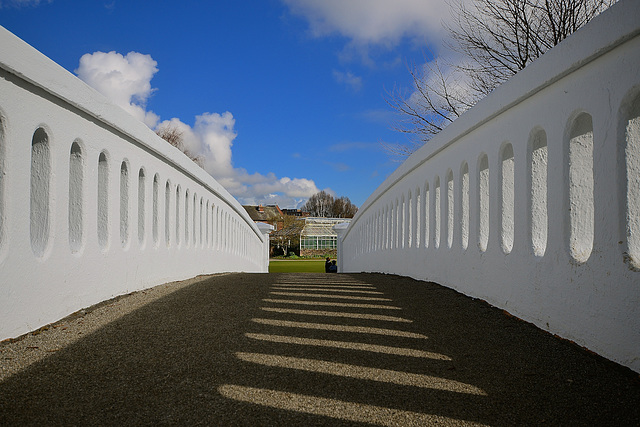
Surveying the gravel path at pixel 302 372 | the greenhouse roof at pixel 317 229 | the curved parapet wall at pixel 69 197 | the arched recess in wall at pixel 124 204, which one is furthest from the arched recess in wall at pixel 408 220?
the greenhouse roof at pixel 317 229

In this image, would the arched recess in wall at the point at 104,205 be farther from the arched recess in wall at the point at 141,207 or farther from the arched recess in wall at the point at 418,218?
the arched recess in wall at the point at 418,218

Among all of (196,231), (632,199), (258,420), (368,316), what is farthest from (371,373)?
(196,231)

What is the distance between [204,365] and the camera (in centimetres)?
298

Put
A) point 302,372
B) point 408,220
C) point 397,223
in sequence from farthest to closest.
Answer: point 397,223 < point 408,220 < point 302,372

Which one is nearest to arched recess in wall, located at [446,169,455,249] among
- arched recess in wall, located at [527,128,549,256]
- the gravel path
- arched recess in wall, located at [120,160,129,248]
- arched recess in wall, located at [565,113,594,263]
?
the gravel path

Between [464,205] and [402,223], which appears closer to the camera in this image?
[464,205]

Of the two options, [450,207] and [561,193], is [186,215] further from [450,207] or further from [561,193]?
[561,193]

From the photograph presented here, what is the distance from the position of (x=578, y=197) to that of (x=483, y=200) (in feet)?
5.45

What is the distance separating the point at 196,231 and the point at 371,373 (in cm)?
606

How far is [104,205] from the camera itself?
446cm

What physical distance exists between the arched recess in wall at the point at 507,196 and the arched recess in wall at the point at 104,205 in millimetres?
A: 3839

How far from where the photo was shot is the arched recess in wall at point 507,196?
439 centimetres

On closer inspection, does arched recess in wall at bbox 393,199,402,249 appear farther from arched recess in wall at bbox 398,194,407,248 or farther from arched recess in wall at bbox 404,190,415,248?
arched recess in wall at bbox 404,190,415,248

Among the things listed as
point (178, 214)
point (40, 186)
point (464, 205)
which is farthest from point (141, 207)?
point (464, 205)
